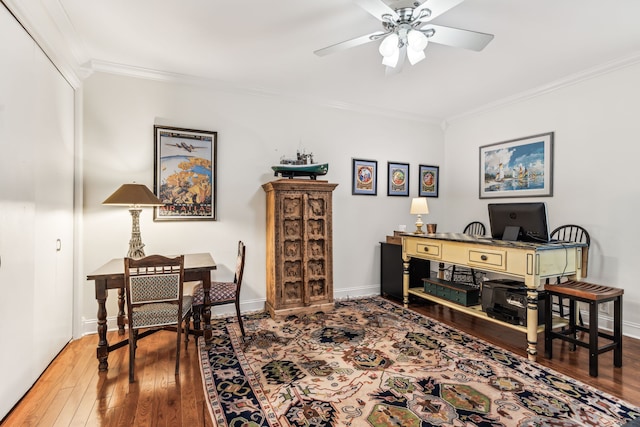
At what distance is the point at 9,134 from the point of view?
6.42 feet

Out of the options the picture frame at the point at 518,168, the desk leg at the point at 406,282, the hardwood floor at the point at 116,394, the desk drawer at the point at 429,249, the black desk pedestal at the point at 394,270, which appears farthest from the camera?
the black desk pedestal at the point at 394,270

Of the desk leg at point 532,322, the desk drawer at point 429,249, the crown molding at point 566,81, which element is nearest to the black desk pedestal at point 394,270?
the desk drawer at point 429,249

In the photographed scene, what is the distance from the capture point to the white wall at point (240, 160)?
126 inches

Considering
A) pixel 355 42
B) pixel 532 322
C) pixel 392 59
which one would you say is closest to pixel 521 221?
pixel 532 322

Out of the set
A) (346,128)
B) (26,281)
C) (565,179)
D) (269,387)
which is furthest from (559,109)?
(26,281)

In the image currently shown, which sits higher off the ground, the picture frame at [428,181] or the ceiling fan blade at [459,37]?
the ceiling fan blade at [459,37]

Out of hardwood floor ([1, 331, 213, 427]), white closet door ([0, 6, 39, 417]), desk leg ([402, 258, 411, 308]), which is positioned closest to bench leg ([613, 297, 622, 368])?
desk leg ([402, 258, 411, 308])

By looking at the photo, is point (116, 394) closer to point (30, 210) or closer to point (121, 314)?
point (121, 314)

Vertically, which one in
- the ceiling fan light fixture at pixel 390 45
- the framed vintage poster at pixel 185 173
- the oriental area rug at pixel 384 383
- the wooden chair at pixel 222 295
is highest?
the ceiling fan light fixture at pixel 390 45

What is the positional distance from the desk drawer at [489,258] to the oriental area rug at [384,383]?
2.37 ft

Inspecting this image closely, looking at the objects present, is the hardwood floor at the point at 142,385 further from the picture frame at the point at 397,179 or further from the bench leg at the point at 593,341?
the picture frame at the point at 397,179

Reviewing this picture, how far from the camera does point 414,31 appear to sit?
2162 millimetres

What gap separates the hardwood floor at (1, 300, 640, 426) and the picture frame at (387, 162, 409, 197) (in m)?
2.35

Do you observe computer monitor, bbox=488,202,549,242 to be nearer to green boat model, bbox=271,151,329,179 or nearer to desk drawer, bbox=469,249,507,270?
desk drawer, bbox=469,249,507,270
